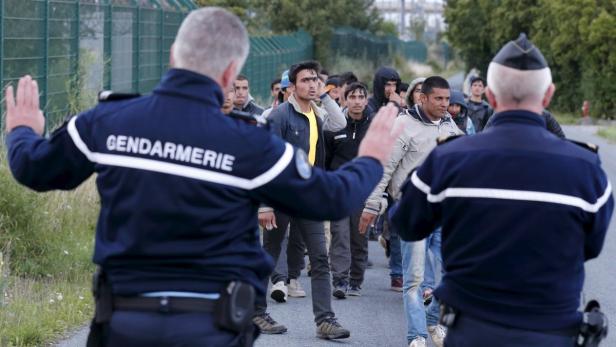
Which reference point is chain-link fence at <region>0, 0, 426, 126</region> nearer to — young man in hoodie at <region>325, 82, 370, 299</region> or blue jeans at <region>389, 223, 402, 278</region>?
young man in hoodie at <region>325, 82, 370, 299</region>

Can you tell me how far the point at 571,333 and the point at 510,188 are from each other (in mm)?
567

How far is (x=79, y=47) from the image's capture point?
15.3m

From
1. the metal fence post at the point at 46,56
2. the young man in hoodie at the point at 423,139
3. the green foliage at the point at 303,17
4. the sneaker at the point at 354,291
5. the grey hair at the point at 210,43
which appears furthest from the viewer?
the green foliage at the point at 303,17

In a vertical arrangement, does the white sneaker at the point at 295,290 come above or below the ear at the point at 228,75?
below

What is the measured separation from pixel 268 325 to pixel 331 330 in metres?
0.58

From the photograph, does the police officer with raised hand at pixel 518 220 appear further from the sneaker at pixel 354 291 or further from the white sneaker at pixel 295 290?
the sneaker at pixel 354 291

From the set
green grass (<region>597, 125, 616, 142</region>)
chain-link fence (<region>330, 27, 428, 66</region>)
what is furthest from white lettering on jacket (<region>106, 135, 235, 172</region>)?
chain-link fence (<region>330, 27, 428, 66</region>)

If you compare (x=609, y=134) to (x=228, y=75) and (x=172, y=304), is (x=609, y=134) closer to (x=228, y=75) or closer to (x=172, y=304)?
(x=228, y=75)

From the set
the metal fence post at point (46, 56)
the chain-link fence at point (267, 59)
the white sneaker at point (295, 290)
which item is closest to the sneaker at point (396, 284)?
the white sneaker at point (295, 290)

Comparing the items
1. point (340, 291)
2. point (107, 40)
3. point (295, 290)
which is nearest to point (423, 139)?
point (340, 291)

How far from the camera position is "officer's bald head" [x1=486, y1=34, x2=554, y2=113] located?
4.83 meters

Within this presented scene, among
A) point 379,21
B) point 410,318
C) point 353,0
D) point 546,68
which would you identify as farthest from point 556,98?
point 546,68

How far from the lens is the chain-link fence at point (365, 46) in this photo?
52.8 metres

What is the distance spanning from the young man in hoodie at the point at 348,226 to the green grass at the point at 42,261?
2.16m
